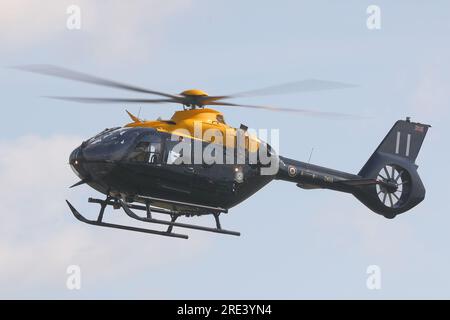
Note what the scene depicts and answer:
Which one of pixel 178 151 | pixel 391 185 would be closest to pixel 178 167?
pixel 178 151

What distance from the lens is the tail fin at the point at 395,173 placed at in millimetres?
42812

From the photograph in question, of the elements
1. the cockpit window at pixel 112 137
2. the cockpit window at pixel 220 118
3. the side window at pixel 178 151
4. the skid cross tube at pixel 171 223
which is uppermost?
the cockpit window at pixel 220 118

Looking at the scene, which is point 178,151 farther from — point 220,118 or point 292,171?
point 292,171

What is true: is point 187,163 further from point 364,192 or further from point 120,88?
point 364,192

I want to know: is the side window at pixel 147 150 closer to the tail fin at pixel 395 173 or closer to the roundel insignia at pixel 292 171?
the roundel insignia at pixel 292 171

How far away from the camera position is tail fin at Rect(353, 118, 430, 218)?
4281 centimetres

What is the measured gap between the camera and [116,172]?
117ft

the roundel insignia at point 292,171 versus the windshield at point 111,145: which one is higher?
the windshield at point 111,145

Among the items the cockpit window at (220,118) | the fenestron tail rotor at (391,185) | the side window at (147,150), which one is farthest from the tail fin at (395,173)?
the side window at (147,150)

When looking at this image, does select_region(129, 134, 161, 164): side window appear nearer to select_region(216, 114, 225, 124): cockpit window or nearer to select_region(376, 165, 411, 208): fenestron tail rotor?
select_region(216, 114, 225, 124): cockpit window

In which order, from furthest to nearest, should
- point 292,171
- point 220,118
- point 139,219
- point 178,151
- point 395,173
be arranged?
point 395,173, point 292,171, point 220,118, point 178,151, point 139,219

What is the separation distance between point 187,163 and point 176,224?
2.10 meters

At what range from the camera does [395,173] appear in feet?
143
